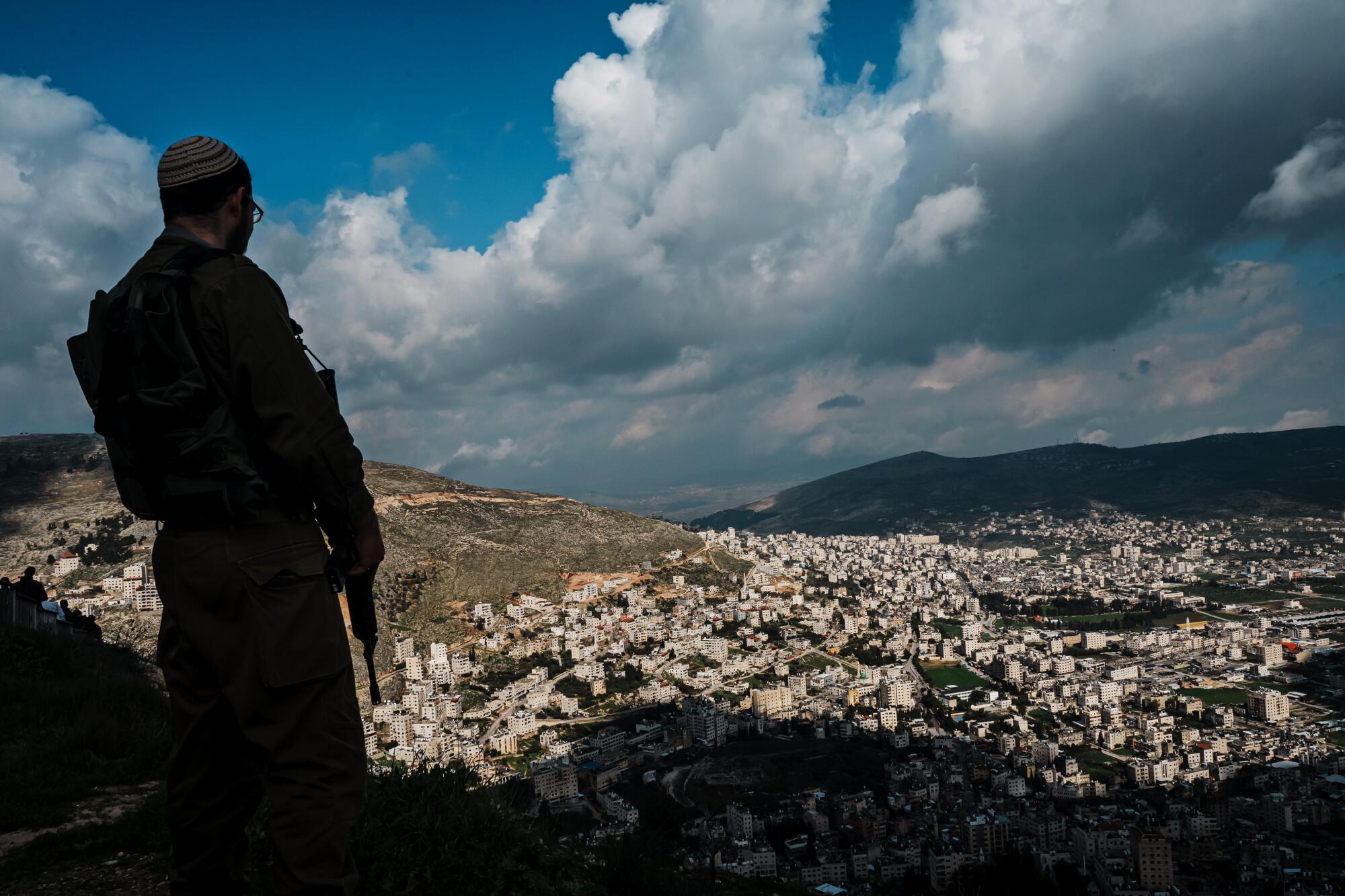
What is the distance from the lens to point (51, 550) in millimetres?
36781

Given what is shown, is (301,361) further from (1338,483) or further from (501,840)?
(1338,483)

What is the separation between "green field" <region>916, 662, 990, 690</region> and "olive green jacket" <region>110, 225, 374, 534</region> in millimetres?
48264

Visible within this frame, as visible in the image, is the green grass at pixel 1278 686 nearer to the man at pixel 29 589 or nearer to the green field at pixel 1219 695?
the green field at pixel 1219 695

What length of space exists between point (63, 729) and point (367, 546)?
583 centimetres

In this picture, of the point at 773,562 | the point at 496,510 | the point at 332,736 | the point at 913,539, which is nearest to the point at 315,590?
the point at 332,736

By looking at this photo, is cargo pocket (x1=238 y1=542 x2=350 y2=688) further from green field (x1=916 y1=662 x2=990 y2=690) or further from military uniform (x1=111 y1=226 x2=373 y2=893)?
green field (x1=916 y1=662 x2=990 y2=690)

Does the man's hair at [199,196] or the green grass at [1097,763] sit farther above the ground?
the man's hair at [199,196]

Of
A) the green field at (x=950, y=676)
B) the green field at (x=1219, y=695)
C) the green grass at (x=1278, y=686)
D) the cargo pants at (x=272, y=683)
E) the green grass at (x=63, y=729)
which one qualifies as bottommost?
the green field at (x=1219, y=695)

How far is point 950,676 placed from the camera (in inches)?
1927

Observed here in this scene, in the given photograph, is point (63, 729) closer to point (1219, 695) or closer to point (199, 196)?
point (199, 196)

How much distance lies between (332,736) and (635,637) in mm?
47115

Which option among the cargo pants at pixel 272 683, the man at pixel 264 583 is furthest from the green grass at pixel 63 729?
the man at pixel 264 583

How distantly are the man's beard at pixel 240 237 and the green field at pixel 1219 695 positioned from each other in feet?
167

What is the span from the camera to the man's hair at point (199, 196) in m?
2.25
